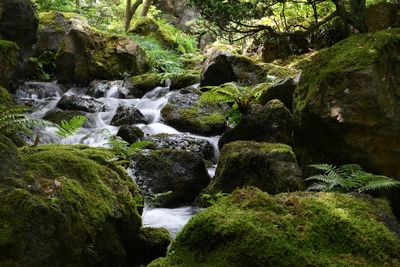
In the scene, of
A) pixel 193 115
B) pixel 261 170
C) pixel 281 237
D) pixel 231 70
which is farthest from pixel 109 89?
pixel 281 237

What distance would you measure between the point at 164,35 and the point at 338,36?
10.1 metres

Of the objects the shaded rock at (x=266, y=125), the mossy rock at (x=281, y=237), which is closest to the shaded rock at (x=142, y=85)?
the shaded rock at (x=266, y=125)

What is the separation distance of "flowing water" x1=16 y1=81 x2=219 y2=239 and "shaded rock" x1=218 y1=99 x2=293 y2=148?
87 centimetres

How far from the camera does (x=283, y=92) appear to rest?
803 cm

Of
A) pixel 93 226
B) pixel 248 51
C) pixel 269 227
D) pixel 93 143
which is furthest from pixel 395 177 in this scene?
pixel 248 51

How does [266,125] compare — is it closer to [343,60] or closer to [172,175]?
[172,175]

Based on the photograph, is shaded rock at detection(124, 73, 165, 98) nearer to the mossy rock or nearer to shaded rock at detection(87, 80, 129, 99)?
shaded rock at detection(87, 80, 129, 99)

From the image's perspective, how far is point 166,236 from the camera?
14.3 feet

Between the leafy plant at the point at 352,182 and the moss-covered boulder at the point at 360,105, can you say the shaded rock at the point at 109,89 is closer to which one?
the moss-covered boulder at the point at 360,105

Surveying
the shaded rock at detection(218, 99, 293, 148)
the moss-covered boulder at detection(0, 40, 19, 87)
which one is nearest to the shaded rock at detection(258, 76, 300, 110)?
the shaded rock at detection(218, 99, 293, 148)

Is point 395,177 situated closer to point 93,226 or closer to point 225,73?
point 93,226

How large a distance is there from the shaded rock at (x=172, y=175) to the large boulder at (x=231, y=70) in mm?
5124

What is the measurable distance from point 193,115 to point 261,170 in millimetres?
4476

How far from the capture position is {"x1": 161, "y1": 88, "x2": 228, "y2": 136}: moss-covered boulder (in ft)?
30.5
